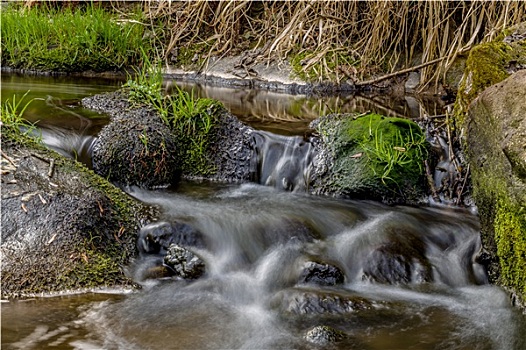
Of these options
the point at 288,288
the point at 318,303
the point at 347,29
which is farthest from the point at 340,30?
the point at 318,303

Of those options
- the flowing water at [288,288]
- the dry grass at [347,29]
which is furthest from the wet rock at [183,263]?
the dry grass at [347,29]

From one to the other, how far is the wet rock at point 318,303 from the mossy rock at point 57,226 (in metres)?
0.75

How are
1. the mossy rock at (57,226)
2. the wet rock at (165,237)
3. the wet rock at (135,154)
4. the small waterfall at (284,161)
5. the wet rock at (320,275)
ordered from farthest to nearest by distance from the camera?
the small waterfall at (284,161) → the wet rock at (135,154) → the wet rock at (165,237) → the wet rock at (320,275) → the mossy rock at (57,226)

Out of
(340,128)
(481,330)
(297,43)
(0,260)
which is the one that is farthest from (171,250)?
(297,43)

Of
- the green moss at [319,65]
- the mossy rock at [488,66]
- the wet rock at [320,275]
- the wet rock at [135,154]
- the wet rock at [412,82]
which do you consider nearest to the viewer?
the wet rock at [320,275]

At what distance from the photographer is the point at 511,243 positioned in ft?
10.2

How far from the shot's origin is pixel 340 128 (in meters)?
4.71

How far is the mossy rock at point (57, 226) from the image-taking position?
10.4 feet

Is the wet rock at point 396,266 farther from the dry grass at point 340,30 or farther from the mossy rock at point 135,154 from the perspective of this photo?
the dry grass at point 340,30

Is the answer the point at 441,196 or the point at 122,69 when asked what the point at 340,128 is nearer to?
the point at 441,196

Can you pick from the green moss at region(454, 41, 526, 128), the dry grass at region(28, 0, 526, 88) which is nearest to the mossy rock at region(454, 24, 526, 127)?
the green moss at region(454, 41, 526, 128)

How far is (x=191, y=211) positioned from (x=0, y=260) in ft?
3.71

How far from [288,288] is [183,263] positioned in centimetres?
53

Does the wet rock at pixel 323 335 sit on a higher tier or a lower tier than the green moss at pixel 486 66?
lower
